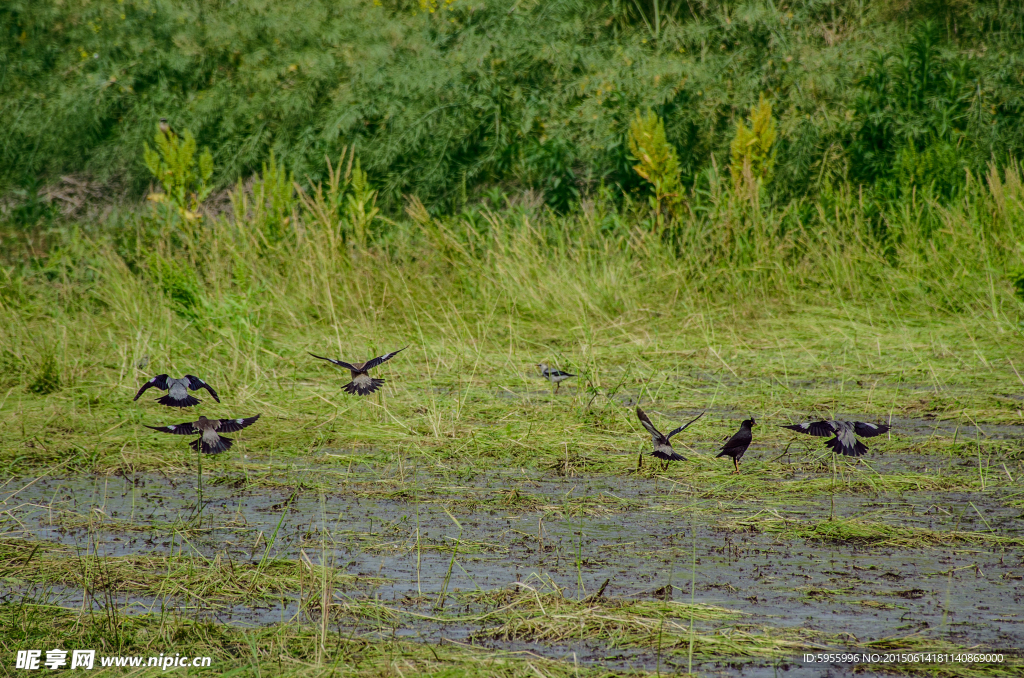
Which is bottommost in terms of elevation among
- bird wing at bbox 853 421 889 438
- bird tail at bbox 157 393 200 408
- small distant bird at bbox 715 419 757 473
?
bird tail at bbox 157 393 200 408

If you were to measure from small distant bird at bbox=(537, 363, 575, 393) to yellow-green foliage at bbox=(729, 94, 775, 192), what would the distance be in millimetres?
2921

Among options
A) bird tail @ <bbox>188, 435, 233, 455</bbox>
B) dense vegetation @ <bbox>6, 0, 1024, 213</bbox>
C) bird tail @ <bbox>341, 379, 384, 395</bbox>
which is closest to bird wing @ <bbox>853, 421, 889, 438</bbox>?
bird tail @ <bbox>341, 379, 384, 395</bbox>

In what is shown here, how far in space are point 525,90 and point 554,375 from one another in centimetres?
567

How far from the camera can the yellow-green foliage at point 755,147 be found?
7.41 metres

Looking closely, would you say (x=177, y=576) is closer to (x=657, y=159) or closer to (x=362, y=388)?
(x=362, y=388)

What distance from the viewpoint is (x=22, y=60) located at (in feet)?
42.2

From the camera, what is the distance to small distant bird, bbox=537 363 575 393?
4777 millimetres

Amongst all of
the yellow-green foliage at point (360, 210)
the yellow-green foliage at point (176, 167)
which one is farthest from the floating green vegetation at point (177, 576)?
the yellow-green foliage at point (176, 167)

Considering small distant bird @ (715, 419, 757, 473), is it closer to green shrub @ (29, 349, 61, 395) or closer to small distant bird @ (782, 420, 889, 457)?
small distant bird @ (782, 420, 889, 457)

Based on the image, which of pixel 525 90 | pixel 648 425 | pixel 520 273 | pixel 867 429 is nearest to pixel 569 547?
pixel 648 425

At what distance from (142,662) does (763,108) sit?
21.2 feet

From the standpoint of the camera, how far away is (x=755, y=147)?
7637 mm

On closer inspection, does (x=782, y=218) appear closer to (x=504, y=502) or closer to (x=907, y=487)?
(x=907, y=487)

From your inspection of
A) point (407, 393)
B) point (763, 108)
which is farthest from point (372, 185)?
point (407, 393)
